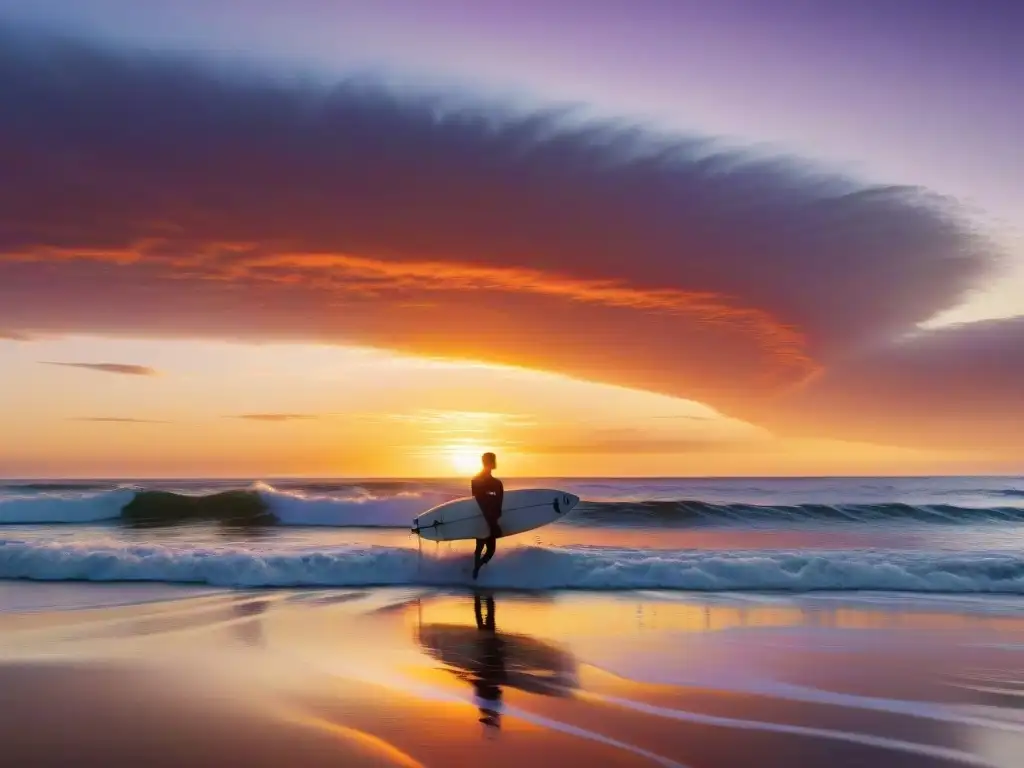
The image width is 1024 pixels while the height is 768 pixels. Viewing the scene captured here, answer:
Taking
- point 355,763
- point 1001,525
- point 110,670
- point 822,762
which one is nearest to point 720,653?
point 822,762

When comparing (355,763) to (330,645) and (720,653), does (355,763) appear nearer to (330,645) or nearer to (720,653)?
(330,645)

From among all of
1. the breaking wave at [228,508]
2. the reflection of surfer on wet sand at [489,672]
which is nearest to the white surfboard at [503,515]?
the reflection of surfer on wet sand at [489,672]

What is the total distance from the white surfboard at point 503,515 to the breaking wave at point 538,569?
0.74 metres

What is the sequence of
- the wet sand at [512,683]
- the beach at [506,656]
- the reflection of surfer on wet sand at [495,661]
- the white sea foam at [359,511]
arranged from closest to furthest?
1. the wet sand at [512,683]
2. the beach at [506,656]
3. the reflection of surfer on wet sand at [495,661]
4. the white sea foam at [359,511]

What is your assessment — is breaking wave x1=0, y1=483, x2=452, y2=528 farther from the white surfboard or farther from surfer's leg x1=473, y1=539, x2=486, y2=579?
surfer's leg x1=473, y1=539, x2=486, y2=579

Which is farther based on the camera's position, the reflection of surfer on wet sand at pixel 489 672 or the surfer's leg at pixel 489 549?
the surfer's leg at pixel 489 549

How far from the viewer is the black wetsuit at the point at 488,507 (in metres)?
14.8

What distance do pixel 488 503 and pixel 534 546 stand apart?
129 centimetres

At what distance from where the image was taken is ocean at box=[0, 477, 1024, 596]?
47.3 ft

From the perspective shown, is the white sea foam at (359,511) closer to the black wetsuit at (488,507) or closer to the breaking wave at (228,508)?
the breaking wave at (228,508)

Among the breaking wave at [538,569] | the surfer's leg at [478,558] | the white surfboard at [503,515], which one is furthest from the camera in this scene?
the white surfboard at [503,515]

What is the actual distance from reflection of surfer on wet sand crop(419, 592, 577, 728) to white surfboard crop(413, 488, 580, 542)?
5.06 m

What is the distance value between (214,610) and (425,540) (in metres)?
5.15

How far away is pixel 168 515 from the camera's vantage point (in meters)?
30.9
